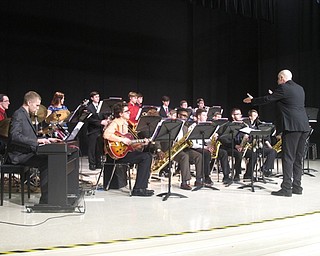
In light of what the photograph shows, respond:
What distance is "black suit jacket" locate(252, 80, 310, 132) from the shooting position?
5852mm

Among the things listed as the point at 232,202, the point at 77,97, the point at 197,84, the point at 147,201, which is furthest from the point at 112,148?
the point at 197,84

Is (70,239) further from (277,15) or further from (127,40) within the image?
(277,15)

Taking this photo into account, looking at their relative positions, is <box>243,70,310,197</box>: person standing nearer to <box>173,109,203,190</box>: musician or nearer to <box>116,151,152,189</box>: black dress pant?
<box>173,109,203,190</box>: musician

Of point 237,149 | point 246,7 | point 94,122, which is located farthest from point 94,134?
point 246,7

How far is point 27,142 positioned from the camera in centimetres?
493

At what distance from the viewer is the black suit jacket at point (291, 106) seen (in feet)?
19.2

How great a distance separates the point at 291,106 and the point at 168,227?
8.86 feet

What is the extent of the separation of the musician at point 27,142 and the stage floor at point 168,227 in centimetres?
49

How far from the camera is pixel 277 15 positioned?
1243 centimetres

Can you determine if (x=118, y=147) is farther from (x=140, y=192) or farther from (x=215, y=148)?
(x=215, y=148)

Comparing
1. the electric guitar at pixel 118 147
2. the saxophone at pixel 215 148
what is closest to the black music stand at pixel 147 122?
the electric guitar at pixel 118 147

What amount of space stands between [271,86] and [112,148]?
305 inches

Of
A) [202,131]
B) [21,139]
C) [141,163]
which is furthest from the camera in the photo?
[202,131]

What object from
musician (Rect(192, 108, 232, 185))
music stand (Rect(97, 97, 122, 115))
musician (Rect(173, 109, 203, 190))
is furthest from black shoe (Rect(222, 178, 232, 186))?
music stand (Rect(97, 97, 122, 115))
